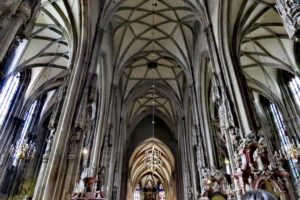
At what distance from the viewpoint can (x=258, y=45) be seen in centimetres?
1630

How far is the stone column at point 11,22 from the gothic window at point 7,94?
37.6 ft

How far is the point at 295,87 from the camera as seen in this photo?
658 inches

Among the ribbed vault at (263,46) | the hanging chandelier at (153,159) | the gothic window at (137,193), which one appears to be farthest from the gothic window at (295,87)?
the gothic window at (137,193)

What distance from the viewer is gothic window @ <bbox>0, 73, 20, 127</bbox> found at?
615 inches

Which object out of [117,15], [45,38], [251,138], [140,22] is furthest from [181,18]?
[251,138]

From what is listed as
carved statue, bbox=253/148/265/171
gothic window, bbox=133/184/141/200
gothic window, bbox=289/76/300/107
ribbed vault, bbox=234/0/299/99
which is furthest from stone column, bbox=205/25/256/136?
gothic window, bbox=133/184/141/200

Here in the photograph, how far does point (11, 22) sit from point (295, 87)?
662 inches

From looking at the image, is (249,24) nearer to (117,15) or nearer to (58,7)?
(117,15)

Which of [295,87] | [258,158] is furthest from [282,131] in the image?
[258,158]

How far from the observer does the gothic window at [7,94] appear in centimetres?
1562

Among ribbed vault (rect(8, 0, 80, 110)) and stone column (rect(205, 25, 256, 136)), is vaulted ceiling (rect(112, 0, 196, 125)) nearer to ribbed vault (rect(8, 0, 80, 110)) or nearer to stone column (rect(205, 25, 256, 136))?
ribbed vault (rect(8, 0, 80, 110))

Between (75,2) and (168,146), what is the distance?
1799 cm

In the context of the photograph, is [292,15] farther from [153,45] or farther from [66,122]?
[153,45]

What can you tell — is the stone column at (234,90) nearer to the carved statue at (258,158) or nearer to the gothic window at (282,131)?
the carved statue at (258,158)
